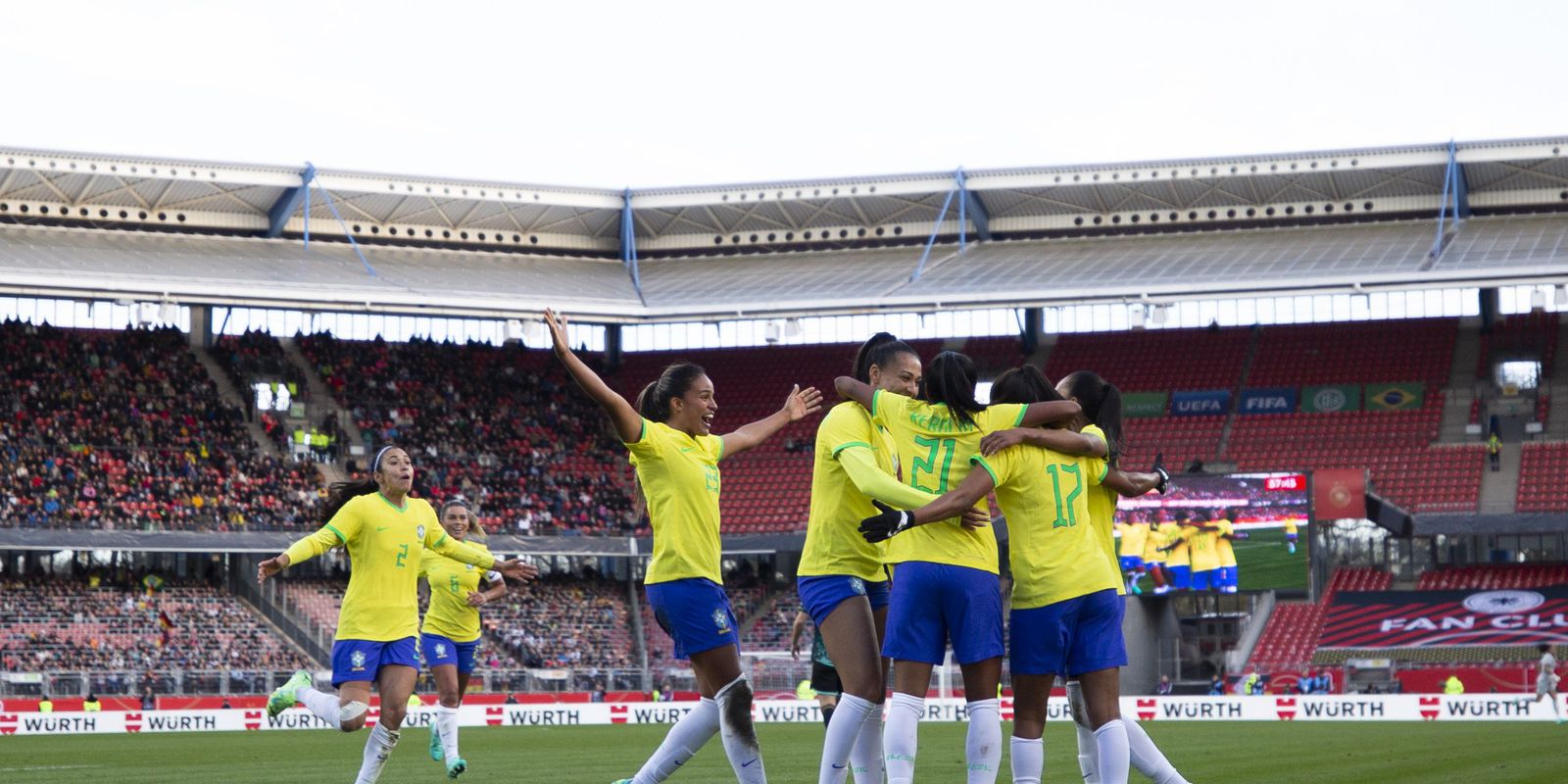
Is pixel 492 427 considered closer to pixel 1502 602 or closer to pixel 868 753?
pixel 1502 602

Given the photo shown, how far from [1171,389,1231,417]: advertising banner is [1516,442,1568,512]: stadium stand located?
8077 mm

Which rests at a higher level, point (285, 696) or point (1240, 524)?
point (1240, 524)

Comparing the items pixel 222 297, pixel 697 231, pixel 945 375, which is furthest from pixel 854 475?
pixel 697 231

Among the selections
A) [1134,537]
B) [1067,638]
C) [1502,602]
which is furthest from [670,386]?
[1502,602]

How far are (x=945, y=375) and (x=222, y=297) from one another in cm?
3891

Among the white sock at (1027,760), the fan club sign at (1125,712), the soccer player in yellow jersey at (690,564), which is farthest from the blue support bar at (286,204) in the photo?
the white sock at (1027,760)

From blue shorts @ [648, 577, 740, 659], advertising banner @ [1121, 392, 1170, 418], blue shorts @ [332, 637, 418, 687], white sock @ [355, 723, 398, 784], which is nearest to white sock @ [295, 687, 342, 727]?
blue shorts @ [332, 637, 418, 687]

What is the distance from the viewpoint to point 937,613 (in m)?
8.58

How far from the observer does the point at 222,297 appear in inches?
1754

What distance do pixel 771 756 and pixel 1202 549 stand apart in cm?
2022

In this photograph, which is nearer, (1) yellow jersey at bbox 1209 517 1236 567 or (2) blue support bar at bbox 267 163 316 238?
(1) yellow jersey at bbox 1209 517 1236 567

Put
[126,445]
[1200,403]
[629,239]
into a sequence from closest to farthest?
[126,445] < [1200,403] < [629,239]

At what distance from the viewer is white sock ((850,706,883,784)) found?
904 cm

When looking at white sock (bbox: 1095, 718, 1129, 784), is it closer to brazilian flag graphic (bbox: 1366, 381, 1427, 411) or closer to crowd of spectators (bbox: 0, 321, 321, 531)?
crowd of spectators (bbox: 0, 321, 321, 531)
